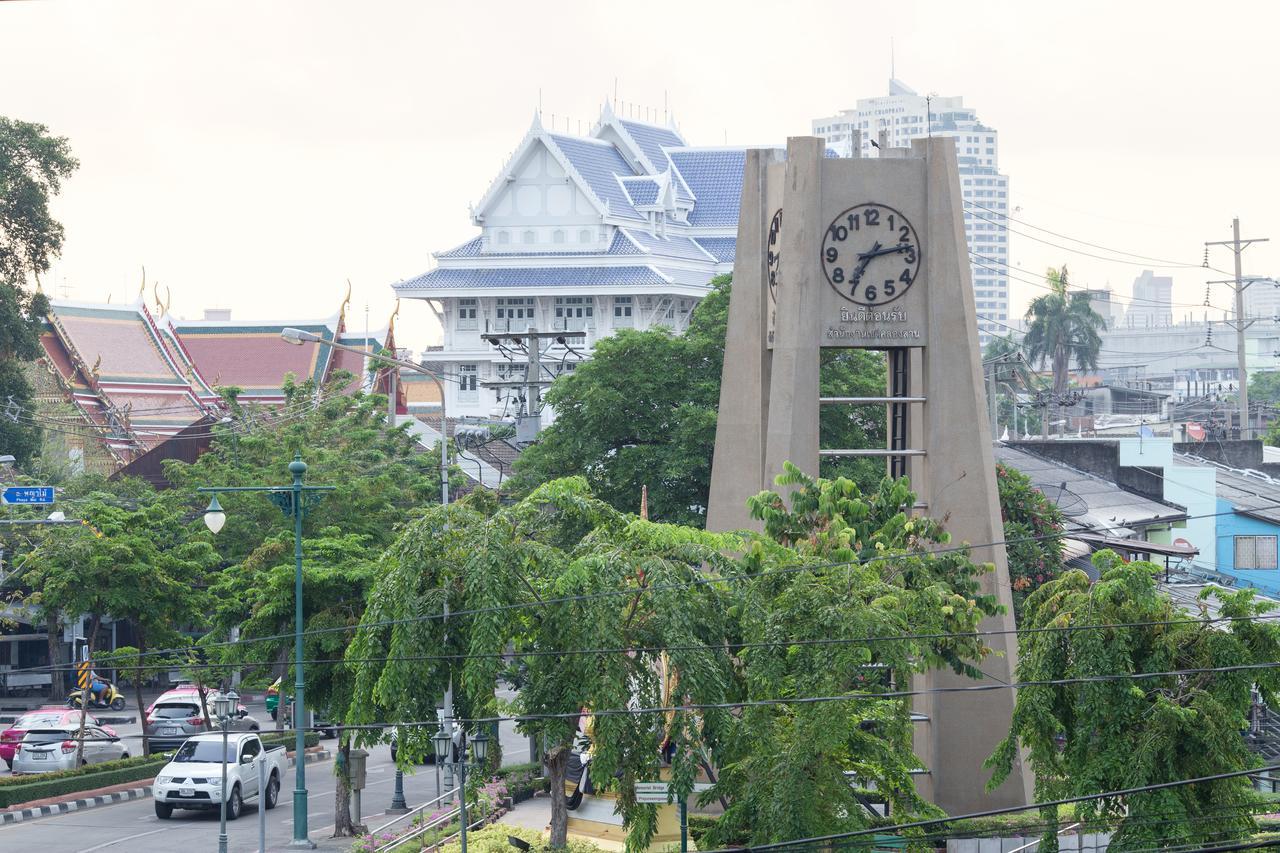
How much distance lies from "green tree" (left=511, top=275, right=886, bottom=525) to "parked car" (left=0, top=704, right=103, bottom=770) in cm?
1151

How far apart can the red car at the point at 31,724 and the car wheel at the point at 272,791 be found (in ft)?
17.4

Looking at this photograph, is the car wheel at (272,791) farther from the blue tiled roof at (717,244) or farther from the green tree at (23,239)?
the blue tiled roof at (717,244)

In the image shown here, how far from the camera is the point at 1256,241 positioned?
73438mm

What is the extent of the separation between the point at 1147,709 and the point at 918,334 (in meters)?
7.66

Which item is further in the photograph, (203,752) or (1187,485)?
(1187,485)

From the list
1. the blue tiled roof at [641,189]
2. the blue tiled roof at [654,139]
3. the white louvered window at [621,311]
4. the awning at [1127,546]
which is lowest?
the awning at [1127,546]

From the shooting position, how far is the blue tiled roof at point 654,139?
370 ft

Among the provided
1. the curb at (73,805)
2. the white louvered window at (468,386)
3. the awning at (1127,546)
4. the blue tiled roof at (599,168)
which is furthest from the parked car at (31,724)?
the white louvered window at (468,386)

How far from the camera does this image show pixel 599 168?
10762cm

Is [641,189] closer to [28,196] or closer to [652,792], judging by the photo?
[28,196]

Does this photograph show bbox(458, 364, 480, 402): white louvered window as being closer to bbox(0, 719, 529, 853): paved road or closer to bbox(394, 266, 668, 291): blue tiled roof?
bbox(394, 266, 668, 291): blue tiled roof

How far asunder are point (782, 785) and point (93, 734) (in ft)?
73.4

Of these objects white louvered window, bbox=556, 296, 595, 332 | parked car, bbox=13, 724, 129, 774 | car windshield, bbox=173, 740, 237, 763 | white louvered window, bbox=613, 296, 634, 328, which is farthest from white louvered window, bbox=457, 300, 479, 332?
car windshield, bbox=173, 740, 237, 763

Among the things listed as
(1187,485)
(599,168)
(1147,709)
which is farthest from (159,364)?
(1147,709)
